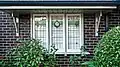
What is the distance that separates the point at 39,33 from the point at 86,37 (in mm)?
1450

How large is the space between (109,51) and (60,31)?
2.49 metres

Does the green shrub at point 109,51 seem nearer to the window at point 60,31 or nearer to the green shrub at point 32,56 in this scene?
the green shrub at point 32,56

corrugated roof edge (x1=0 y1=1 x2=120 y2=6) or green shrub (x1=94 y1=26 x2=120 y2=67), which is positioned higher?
corrugated roof edge (x1=0 y1=1 x2=120 y2=6)

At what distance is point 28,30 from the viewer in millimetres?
8594

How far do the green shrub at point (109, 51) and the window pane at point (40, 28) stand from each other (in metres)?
2.36

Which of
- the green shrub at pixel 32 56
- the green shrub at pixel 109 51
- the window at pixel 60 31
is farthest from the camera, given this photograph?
the window at pixel 60 31

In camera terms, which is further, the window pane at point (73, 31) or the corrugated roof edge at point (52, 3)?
the window pane at point (73, 31)

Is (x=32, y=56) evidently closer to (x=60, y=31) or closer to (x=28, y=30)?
(x=28, y=30)

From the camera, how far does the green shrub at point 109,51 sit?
6.42 metres

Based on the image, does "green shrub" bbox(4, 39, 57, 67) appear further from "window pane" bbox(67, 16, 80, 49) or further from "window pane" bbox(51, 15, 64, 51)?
"window pane" bbox(67, 16, 80, 49)

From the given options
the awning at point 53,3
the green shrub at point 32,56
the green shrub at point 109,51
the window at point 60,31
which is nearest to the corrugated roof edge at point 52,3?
the awning at point 53,3

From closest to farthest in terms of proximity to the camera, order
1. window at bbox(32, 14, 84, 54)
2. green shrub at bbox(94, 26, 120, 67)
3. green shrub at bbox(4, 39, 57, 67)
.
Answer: green shrub at bbox(94, 26, 120, 67)
green shrub at bbox(4, 39, 57, 67)
window at bbox(32, 14, 84, 54)

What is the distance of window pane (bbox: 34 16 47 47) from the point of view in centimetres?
861

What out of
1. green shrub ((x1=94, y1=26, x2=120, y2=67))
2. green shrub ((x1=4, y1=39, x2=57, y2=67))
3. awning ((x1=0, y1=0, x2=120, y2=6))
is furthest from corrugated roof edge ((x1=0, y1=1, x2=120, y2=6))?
green shrub ((x1=4, y1=39, x2=57, y2=67))
